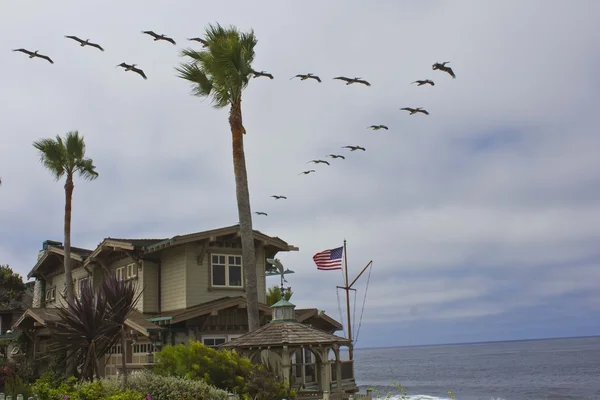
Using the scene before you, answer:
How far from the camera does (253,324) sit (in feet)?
79.3

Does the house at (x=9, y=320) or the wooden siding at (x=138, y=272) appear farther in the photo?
the house at (x=9, y=320)

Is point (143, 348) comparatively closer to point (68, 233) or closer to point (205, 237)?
point (205, 237)

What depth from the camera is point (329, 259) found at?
107 feet

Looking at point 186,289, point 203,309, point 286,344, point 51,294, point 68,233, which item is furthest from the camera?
point 51,294

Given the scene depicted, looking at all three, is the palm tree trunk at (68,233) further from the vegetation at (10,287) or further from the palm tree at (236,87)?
the vegetation at (10,287)

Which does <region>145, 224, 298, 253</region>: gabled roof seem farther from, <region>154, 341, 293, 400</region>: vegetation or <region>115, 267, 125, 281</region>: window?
<region>154, 341, 293, 400</region>: vegetation

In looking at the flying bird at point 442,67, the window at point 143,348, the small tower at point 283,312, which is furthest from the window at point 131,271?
the flying bird at point 442,67

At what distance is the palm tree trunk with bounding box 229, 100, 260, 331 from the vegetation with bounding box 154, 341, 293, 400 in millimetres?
5069

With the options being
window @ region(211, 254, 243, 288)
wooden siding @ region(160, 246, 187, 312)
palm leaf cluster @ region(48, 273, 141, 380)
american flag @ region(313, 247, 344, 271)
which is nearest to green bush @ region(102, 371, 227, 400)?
palm leaf cluster @ region(48, 273, 141, 380)

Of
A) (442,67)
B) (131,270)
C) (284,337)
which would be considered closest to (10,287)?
(131,270)

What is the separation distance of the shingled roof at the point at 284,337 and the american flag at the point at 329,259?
33.6 ft

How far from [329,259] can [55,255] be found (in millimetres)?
17809

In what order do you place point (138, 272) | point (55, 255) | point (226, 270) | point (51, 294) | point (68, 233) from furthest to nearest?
point (51, 294) < point (55, 255) < point (68, 233) < point (138, 272) < point (226, 270)

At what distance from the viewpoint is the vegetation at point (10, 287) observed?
52844 millimetres
